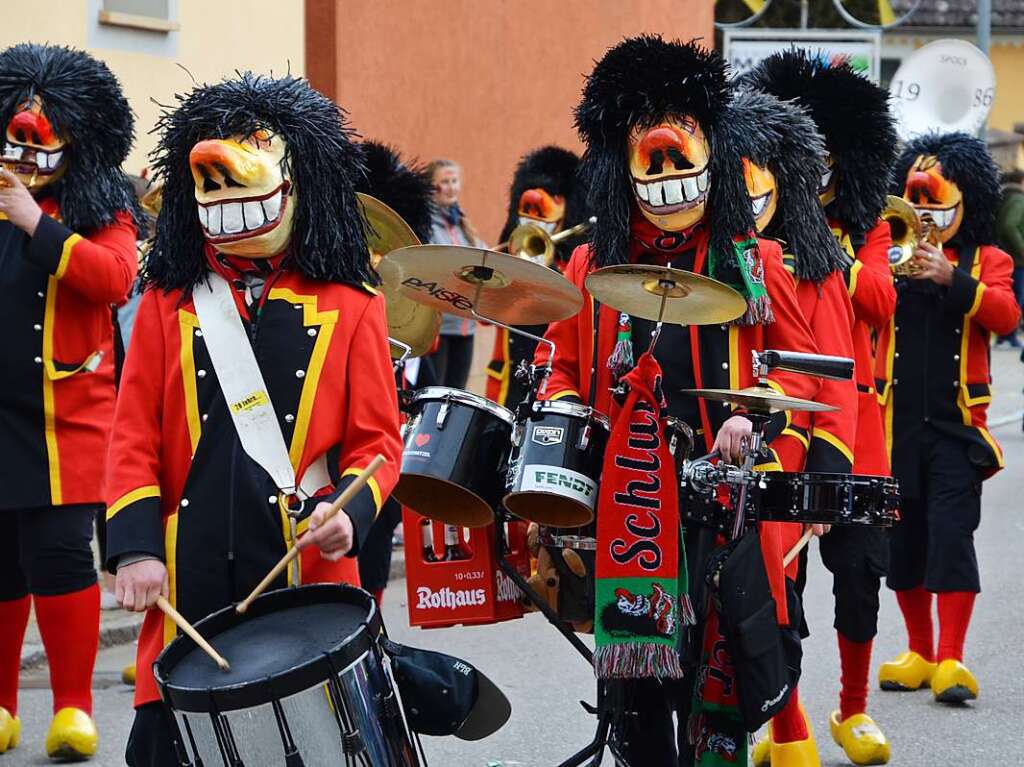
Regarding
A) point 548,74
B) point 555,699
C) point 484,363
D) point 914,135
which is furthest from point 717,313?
point 548,74

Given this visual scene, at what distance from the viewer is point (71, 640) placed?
582 centimetres

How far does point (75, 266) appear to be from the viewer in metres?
5.70

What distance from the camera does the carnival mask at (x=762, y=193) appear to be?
5254mm

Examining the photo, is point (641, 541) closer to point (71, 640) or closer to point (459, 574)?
point (459, 574)

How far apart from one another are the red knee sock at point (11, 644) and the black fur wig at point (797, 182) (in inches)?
100

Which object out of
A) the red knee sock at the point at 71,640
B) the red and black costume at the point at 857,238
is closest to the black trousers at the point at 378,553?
the red knee sock at the point at 71,640

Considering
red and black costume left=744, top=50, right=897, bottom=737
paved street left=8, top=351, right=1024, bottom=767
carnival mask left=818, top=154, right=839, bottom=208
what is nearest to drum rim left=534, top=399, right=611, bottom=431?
red and black costume left=744, top=50, right=897, bottom=737

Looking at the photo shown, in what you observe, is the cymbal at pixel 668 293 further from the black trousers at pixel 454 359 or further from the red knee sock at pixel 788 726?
the black trousers at pixel 454 359

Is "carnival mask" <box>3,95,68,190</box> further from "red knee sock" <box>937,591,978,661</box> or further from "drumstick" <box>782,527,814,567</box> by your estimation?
"red knee sock" <box>937,591,978,661</box>

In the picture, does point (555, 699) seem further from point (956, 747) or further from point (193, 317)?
point (193, 317)

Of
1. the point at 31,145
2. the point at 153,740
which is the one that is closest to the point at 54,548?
the point at 31,145

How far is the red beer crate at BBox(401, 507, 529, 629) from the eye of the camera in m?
5.06

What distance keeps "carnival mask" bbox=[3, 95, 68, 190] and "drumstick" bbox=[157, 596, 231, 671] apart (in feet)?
7.92

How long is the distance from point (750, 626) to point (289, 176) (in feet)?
4.88
